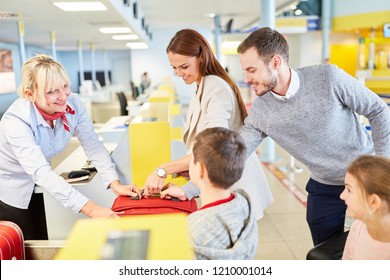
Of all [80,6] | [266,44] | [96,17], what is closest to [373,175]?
[266,44]

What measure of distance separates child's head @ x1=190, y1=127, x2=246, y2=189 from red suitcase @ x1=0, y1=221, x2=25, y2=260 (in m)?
0.77

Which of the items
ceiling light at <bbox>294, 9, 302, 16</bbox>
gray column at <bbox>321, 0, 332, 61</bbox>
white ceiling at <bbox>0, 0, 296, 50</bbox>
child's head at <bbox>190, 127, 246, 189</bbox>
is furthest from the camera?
ceiling light at <bbox>294, 9, 302, 16</bbox>

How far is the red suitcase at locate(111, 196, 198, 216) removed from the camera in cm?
144

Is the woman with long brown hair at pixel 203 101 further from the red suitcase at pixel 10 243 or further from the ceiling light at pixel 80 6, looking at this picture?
the ceiling light at pixel 80 6

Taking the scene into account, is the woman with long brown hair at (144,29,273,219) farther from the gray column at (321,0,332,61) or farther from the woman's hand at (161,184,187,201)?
the gray column at (321,0,332,61)

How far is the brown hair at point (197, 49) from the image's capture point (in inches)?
62.6

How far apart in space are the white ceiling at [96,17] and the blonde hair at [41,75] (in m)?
1.31

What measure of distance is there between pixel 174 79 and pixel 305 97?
9602 mm

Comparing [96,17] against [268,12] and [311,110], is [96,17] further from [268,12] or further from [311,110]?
[311,110]

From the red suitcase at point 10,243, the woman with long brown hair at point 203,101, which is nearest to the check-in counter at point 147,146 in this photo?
the woman with long brown hair at point 203,101

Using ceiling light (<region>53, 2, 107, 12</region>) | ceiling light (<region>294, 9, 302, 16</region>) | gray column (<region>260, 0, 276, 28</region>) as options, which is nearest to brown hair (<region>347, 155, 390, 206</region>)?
ceiling light (<region>53, 2, 107, 12</region>)

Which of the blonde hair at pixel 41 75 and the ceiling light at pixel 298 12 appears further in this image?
the ceiling light at pixel 298 12

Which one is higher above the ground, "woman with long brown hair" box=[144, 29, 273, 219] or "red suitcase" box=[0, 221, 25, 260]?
"woman with long brown hair" box=[144, 29, 273, 219]
